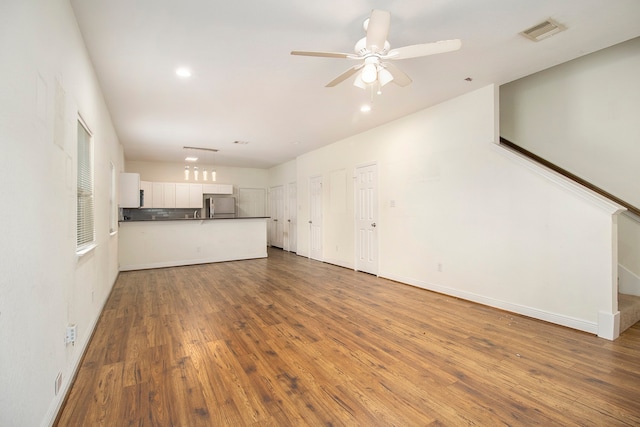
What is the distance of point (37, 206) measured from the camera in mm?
1458

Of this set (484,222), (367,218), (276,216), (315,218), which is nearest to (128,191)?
(315,218)

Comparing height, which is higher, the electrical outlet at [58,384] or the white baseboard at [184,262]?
the electrical outlet at [58,384]

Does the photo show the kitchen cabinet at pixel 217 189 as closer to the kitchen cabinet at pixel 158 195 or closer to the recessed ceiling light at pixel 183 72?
the kitchen cabinet at pixel 158 195

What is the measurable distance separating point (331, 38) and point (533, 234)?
2.98 m

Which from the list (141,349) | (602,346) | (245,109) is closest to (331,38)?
(245,109)

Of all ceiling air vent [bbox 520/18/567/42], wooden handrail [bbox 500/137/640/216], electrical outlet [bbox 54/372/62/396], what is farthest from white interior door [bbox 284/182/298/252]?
electrical outlet [bbox 54/372/62/396]

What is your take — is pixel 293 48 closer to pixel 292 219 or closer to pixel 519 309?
pixel 519 309

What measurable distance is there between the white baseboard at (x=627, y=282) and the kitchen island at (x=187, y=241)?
21.0 ft

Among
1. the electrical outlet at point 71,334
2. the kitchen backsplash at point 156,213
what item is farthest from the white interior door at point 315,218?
the electrical outlet at point 71,334

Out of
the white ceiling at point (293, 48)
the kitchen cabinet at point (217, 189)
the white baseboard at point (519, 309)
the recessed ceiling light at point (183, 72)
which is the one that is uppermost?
the white ceiling at point (293, 48)

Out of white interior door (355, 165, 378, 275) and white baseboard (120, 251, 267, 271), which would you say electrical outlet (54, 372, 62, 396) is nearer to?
white interior door (355, 165, 378, 275)

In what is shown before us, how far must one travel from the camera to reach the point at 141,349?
2.51 m

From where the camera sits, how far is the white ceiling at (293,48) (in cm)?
219

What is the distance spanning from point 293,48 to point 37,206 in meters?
2.30
